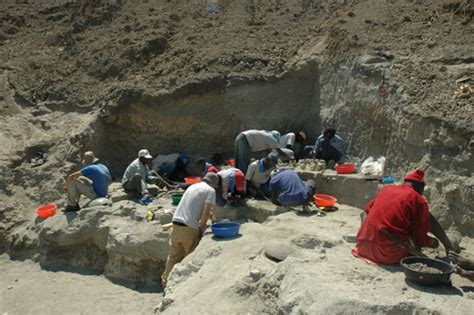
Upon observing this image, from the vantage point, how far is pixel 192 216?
22.4ft

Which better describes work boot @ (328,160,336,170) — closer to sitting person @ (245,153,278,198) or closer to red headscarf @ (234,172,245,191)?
sitting person @ (245,153,278,198)

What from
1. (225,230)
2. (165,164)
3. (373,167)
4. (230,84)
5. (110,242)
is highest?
(230,84)

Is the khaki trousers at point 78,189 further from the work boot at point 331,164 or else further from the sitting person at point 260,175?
the work boot at point 331,164

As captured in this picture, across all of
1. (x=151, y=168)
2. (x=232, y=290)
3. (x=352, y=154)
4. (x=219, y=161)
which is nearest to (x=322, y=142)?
(x=352, y=154)

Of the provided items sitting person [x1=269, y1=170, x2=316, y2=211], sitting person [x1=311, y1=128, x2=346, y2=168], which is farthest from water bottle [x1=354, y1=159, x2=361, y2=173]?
sitting person [x1=269, y1=170, x2=316, y2=211]

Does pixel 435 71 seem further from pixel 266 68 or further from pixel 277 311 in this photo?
pixel 277 311

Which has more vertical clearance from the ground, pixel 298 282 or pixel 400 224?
pixel 400 224

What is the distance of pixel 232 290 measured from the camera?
5.23 metres

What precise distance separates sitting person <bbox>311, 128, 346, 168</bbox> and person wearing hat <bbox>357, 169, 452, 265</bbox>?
14.6 ft

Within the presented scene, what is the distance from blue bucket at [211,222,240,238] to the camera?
6707mm

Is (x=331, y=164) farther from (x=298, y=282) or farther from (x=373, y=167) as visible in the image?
(x=298, y=282)

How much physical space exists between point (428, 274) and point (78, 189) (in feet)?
21.5

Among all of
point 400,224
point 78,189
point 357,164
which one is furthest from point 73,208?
point 400,224

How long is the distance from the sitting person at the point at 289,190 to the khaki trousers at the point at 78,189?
340 centimetres
